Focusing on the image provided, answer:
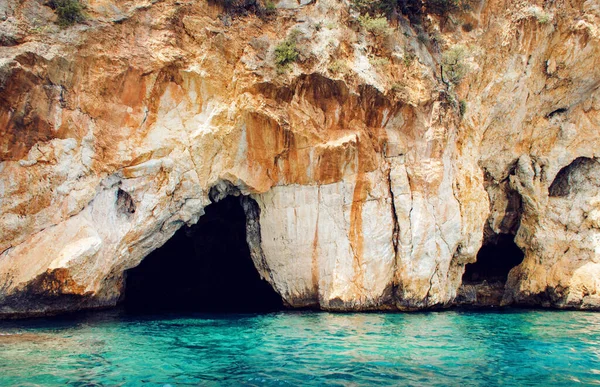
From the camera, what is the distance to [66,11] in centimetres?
1031

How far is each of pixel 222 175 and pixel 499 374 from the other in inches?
309

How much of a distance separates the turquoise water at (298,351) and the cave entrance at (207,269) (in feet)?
15.3

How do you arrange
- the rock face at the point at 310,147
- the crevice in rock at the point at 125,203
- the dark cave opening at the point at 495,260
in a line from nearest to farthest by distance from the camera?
the rock face at the point at 310,147, the crevice in rock at the point at 125,203, the dark cave opening at the point at 495,260

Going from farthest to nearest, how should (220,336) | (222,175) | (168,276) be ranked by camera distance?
1. (168,276)
2. (222,175)
3. (220,336)

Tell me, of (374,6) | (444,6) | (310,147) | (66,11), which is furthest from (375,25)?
(66,11)

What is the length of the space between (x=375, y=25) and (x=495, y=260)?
977 cm

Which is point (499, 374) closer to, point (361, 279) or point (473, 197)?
point (361, 279)

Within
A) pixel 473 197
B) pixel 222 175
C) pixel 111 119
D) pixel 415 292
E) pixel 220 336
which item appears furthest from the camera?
pixel 473 197

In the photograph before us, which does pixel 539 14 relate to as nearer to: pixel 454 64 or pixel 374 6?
pixel 454 64

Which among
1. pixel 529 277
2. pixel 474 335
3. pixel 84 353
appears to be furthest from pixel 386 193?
pixel 84 353

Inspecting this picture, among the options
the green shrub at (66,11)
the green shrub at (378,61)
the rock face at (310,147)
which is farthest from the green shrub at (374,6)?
the green shrub at (66,11)

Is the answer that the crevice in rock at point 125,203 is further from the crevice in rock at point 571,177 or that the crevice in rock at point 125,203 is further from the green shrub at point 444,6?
the crevice in rock at point 571,177

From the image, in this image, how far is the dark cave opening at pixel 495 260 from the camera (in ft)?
53.1

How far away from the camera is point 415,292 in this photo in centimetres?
1259
